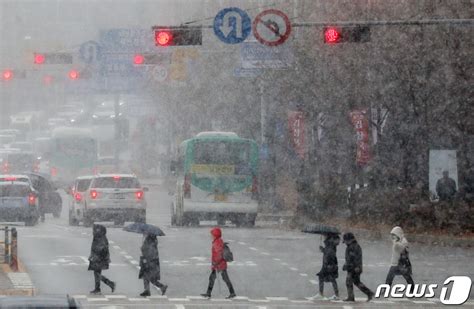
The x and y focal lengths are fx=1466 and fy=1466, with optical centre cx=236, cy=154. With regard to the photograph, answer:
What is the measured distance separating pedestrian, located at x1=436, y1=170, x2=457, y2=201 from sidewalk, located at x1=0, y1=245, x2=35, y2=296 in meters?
14.0

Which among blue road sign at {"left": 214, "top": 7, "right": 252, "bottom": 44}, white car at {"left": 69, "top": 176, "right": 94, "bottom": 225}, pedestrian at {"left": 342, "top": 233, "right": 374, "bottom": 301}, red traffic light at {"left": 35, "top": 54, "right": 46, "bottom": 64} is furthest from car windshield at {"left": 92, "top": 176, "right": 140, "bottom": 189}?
pedestrian at {"left": 342, "top": 233, "right": 374, "bottom": 301}

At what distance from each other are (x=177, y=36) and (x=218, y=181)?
15.7 meters

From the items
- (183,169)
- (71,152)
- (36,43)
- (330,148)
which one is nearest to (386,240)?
(183,169)

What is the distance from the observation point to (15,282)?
2545 cm

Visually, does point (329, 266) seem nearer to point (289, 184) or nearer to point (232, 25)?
point (232, 25)

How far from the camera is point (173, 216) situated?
50.4m

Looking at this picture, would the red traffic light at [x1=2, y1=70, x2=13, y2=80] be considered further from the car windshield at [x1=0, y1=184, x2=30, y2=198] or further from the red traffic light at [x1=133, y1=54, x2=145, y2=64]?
the car windshield at [x1=0, y1=184, x2=30, y2=198]

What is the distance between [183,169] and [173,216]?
202 cm

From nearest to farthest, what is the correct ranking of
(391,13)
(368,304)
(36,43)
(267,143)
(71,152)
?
1. (368,304)
2. (391,13)
3. (267,143)
4. (71,152)
5. (36,43)

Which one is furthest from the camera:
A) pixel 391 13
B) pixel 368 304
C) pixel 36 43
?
pixel 36 43

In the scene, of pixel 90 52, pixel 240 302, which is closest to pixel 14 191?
pixel 90 52

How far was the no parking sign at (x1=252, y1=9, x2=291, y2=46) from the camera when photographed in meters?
33.5

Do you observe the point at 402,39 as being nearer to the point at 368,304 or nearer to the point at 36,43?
the point at 368,304

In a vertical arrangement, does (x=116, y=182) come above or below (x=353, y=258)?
above
